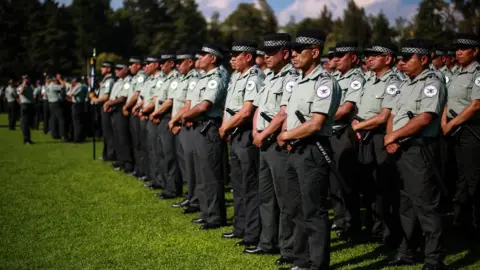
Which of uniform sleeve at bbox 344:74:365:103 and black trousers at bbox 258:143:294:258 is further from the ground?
uniform sleeve at bbox 344:74:365:103

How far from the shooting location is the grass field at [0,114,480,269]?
22.0ft

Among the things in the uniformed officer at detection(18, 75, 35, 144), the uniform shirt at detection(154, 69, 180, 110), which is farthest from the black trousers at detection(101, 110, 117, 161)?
the uniformed officer at detection(18, 75, 35, 144)

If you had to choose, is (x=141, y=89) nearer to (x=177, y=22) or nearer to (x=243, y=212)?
(x=243, y=212)

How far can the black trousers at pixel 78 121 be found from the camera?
67.6 ft

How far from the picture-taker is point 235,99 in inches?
302

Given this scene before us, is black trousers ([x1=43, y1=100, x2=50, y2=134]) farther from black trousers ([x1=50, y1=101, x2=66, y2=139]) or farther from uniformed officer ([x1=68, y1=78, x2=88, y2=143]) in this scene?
uniformed officer ([x1=68, y1=78, x2=88, y2=143])

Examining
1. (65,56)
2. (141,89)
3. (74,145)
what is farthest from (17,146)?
(65,56)

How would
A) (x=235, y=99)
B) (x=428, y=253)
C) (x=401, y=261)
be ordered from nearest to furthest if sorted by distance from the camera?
(x=428, y=253) < (x=401, y=261) < (x=235, y=99)

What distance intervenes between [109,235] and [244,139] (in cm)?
229

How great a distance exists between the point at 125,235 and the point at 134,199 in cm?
269

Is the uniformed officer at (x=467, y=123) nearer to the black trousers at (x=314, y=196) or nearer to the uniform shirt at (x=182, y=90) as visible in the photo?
the black trousers at (x=314, y=196)

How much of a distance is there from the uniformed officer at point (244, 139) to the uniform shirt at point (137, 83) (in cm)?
536

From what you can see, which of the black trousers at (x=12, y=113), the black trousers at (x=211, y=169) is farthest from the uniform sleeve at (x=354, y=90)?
the black trousers at (x=12, y=113)

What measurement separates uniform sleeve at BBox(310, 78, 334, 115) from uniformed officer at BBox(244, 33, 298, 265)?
69 centimetres
